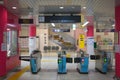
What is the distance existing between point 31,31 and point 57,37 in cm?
1221

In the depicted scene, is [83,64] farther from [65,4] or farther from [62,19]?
[65,4]

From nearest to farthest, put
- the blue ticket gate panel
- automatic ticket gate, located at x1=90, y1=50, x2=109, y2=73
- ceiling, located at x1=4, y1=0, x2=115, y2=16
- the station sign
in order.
A: ceiling, located at x1=4, y1=0, x2=115, y2=16 < the blue ticket gate panel < automatic ticket gate, located at x1=90, y1=50, x2=109, y2=73 < the station sign

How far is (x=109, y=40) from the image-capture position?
32.0 metres

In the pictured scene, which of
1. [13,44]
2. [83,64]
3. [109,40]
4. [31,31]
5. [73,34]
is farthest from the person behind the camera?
[73,34]

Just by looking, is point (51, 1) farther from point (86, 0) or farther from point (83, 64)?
point (83, 64)

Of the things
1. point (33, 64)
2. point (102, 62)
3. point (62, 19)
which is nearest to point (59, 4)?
point (62, 19)

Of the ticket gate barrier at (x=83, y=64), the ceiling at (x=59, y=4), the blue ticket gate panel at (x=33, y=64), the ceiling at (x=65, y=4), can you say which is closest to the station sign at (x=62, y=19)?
the ceiling at (x=59, y=4)

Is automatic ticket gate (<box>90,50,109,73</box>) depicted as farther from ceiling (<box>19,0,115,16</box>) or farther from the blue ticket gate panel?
the blue ticket gate panel

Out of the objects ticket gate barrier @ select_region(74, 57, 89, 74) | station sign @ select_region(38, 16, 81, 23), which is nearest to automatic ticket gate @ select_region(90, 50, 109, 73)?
ticket gate barrier @ select_region(74, 57, 89, 74)

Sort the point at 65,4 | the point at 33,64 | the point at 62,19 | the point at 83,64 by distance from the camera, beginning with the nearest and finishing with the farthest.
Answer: the point at 65,4
the point at 33,64
the point at 83,64
the point at 62,19

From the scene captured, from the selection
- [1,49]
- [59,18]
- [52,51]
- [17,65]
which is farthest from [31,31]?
[1,49]

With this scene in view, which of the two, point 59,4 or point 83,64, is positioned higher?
point 59,4

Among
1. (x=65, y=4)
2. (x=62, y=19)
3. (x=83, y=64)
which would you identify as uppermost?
(x=65, y=4)

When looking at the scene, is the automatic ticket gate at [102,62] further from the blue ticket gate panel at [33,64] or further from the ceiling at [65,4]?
the blue ticket gate panel at [33,64]
